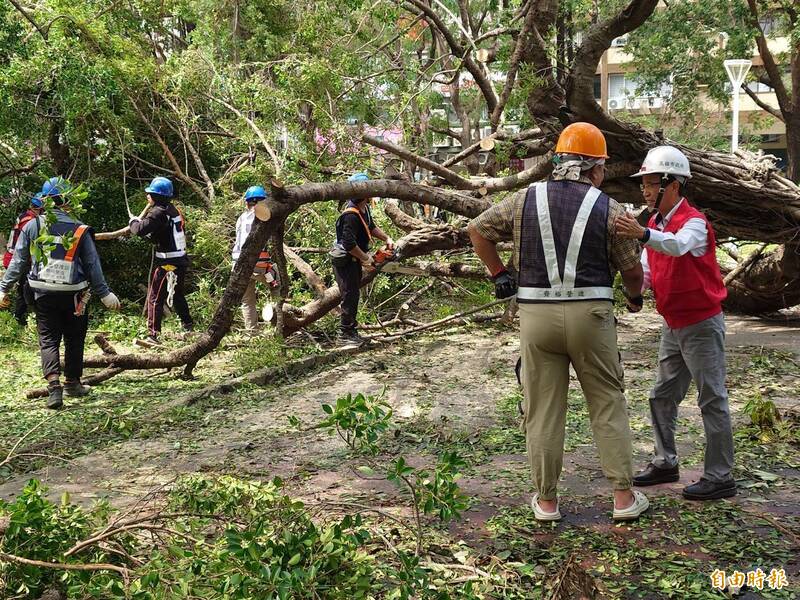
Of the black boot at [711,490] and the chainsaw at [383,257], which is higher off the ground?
the chainsaw at [383,257]

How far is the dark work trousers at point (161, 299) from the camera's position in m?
9.49

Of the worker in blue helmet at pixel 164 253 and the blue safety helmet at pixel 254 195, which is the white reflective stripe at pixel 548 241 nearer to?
the blue safety helmet at pixel 254 195

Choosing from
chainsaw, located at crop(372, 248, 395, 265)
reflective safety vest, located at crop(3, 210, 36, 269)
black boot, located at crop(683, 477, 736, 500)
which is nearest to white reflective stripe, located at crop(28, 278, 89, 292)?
reflective safety vest, located at crop(3, 210, 36, 269)

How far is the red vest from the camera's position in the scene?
4.08 metres

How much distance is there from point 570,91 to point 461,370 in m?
2.86

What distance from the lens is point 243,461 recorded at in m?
5.16

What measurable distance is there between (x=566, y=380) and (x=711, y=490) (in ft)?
3.51

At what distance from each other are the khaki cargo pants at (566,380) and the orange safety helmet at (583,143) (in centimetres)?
76

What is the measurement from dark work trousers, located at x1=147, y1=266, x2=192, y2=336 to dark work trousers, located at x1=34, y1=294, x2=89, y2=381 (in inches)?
87.9

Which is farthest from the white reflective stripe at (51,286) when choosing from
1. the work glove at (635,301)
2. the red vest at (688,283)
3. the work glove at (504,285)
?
the red vest at (688,283)

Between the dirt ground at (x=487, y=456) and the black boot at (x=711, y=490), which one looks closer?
the dirt ground at (x=487, y=456)

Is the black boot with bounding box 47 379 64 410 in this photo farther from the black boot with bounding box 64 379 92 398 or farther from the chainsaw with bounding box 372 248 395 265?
the chainsaw with bounding box 372 248 395 265

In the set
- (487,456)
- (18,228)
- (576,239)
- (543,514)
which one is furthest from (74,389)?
(576,239)

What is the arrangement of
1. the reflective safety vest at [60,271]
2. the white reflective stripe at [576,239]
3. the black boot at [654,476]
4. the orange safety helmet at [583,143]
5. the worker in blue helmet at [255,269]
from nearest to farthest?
the white reflective stripe at [576,239]
the orange safety helmet at [583,143]
the black boot at [654,476]
the reflective safety vest at [60,271]
the worker in blue helmet at [255,269]
